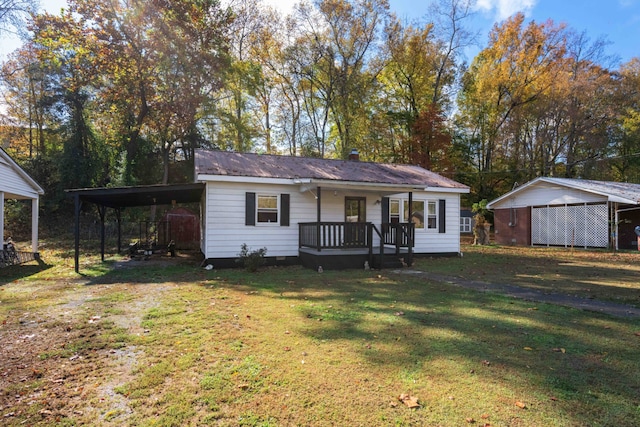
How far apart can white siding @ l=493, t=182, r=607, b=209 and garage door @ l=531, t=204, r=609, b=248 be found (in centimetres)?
41

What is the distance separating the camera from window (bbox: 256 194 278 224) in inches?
464

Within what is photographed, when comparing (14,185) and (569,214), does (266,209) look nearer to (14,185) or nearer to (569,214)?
(14,185)

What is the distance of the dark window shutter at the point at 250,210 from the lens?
1150cm

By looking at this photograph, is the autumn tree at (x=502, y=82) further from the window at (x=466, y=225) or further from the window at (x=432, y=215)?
the window at (x=432, y=215)

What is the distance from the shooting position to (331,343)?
13.8 feet

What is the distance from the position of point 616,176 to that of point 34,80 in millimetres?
49775

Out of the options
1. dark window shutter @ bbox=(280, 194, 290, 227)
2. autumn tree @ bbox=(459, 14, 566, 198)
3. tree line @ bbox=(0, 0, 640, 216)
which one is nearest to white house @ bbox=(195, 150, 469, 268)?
dark window shutter @ bbox=(280, 194, 290, 227)

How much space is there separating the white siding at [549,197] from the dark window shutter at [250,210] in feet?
57.9

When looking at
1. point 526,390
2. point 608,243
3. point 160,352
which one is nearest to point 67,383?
point 160,352

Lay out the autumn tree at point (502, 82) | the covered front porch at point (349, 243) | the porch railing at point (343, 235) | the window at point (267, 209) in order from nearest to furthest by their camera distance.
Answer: the covered front porch at point (349, 243)
the porch railing at point (343, 235)
the window at point (267, 209)
the autumn tree at point (502, 82)

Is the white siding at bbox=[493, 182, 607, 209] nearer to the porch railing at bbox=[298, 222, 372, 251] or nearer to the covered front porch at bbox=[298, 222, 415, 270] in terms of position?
the covered front porch at bbox=[298, 222, 415, 270]

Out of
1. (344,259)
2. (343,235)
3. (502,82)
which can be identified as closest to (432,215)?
(343,235)

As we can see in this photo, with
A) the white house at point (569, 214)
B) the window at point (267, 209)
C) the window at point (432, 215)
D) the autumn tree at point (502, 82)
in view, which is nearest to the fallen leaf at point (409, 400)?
the window at point (267, 209)

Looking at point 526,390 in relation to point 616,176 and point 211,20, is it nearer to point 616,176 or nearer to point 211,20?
point 211,20
